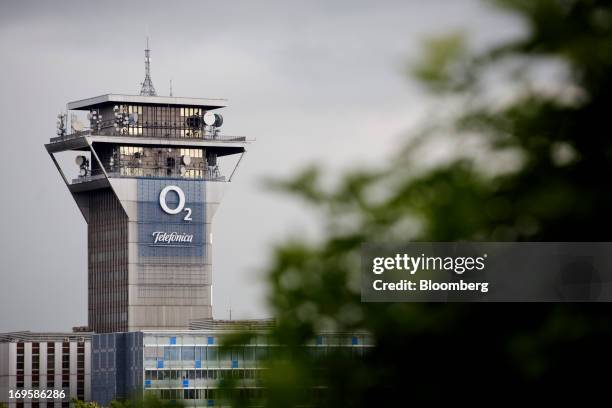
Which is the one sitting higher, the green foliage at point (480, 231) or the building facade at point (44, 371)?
the building facade at point (44, 371)

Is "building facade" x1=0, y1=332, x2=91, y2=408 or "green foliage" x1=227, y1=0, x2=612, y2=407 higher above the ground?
"building facade" x1=0, y1=332, x2=91, y2=408

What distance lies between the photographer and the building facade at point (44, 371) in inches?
7638

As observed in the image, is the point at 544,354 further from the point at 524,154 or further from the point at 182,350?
the point at 182,350

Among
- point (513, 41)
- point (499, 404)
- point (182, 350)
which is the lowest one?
point (499, 404)

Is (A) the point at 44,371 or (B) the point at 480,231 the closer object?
(B) the point at 480,231

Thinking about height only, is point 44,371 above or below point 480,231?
above

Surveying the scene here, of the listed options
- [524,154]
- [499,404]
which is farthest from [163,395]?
[524,154]

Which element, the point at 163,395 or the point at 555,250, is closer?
the point at 555,250

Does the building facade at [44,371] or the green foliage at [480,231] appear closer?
the green foliage at [480,231]

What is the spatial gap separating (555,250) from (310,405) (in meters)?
0.94

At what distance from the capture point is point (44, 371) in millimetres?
195625

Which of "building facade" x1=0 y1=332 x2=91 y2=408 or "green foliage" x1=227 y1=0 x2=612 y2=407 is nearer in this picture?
"green foliage" x1=227 y1=0 x2=612 y2=407

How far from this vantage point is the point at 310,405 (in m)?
5.15

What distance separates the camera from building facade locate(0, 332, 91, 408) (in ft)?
636
